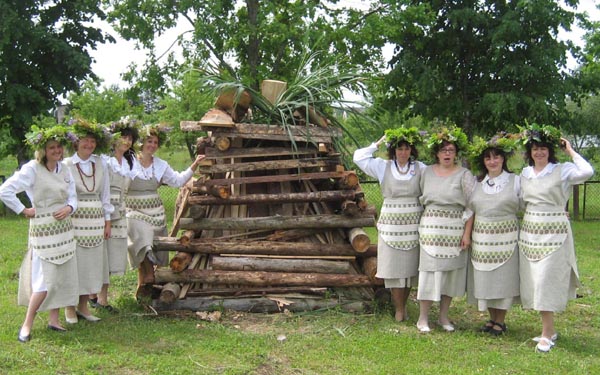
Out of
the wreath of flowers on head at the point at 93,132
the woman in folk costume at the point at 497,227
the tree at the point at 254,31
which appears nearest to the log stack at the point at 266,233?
the wreath of flowers on head at the point at 93,132

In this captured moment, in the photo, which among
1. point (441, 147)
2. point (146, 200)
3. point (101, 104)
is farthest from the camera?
point (101, 104)

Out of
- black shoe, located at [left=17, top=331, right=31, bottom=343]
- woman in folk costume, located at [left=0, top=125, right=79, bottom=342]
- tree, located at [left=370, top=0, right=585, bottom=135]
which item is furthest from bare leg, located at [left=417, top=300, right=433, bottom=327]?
tree, located at [left=370, top=0, right=585, bottom=135]

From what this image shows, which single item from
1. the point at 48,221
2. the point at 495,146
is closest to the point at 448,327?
the point at 495,146

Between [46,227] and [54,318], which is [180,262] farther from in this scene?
[46,227]

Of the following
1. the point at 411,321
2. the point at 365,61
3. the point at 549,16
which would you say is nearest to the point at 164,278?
the point at 411,321

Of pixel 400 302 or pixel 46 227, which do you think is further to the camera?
pixel 400 302

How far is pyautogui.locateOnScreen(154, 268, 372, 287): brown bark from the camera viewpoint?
6.84 metres

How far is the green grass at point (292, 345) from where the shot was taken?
516cm

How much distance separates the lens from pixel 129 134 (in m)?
6.82

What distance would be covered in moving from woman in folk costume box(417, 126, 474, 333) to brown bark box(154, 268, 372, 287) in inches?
37.2

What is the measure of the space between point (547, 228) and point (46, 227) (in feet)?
14.3

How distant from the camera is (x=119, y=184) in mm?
6695

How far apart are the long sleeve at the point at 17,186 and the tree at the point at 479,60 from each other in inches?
394

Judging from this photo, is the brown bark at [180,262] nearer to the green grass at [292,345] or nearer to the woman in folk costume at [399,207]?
the green grass at [292,345]
